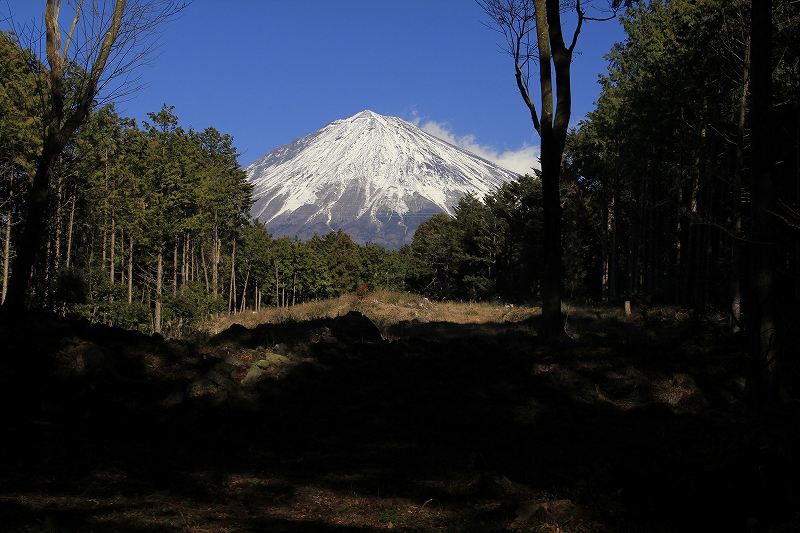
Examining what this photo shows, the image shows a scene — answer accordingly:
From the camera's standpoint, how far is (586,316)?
2281 centimetres

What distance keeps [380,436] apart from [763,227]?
18.0ft

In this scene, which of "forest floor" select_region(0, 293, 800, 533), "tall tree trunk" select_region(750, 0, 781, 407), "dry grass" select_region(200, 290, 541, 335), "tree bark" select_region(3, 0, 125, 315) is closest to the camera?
"forest floor" select_region(0, 293, 800, 533)

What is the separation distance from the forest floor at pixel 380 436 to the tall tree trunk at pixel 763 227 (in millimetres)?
612

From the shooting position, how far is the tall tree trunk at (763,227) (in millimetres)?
7648

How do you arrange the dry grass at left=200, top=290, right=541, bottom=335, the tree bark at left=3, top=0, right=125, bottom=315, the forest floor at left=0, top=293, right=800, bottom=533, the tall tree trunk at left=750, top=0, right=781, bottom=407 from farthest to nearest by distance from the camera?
the dry grass at left=200, top=290, right=541, bottom=335 < the tree bark at left=3, top=0, right=125, bottom=315 < the tall tree trunk at left=750, top=0, right=781, bottom=407 < the forest floor at left=0, top=293, right=800, bottom=533

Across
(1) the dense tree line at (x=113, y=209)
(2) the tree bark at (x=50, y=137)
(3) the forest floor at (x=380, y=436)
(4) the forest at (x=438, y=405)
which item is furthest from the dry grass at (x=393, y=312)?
(2) the tree bark at (x=50, y=137)

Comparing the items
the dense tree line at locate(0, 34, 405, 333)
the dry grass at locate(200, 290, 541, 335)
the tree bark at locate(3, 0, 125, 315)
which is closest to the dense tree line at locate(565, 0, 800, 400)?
the dry grass at locate(200, 290, 541, 335)

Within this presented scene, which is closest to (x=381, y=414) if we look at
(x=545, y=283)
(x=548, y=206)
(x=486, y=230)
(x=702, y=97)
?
(x=545, y=283)

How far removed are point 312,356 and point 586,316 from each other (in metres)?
15.2

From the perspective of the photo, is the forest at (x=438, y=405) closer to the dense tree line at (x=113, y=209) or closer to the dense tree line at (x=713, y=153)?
the dense tree line at (x=713, y=153)

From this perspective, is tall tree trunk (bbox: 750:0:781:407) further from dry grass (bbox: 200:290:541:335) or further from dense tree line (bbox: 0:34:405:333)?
dense tree line (bbox: 0:34:405:333)

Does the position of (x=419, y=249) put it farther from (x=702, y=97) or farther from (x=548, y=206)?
(x=548, y=206)

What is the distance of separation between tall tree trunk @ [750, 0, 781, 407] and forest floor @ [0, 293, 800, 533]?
0.61 metres

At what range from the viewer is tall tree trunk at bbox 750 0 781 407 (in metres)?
7.65
